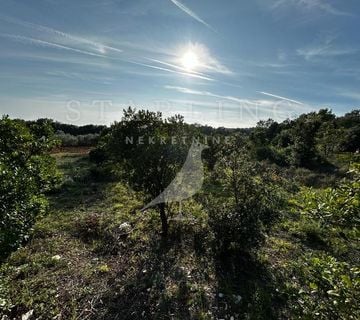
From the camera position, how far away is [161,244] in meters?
6.26

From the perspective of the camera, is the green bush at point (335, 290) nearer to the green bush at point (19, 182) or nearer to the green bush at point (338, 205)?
the green bush at point (338, 205)

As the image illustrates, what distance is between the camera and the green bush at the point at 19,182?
3014 millimetres

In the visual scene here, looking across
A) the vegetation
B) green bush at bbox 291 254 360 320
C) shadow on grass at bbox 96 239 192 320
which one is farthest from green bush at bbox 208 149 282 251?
green bush at bbox 291 254 360 320

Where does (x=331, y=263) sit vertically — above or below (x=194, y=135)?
below

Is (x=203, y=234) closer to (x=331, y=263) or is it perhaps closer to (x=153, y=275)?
(x=153, y=275)

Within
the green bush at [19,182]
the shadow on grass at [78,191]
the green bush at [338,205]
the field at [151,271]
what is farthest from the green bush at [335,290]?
the shadow on grass at [78,191]

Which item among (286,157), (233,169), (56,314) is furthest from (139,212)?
(286,157)

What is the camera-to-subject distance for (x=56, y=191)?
436 inches

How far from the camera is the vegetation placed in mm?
3022

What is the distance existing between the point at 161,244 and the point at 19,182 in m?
3.77

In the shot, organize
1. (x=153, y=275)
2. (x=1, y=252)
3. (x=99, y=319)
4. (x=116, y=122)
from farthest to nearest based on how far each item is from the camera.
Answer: (x=116, y=122) → (x=153, y=275) → (x=99, y=319) → (x=1, y=252)

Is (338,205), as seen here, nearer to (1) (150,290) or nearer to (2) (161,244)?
(1) (150,290)

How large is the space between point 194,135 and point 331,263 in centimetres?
464

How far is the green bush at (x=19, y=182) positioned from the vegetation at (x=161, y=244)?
2 cm
